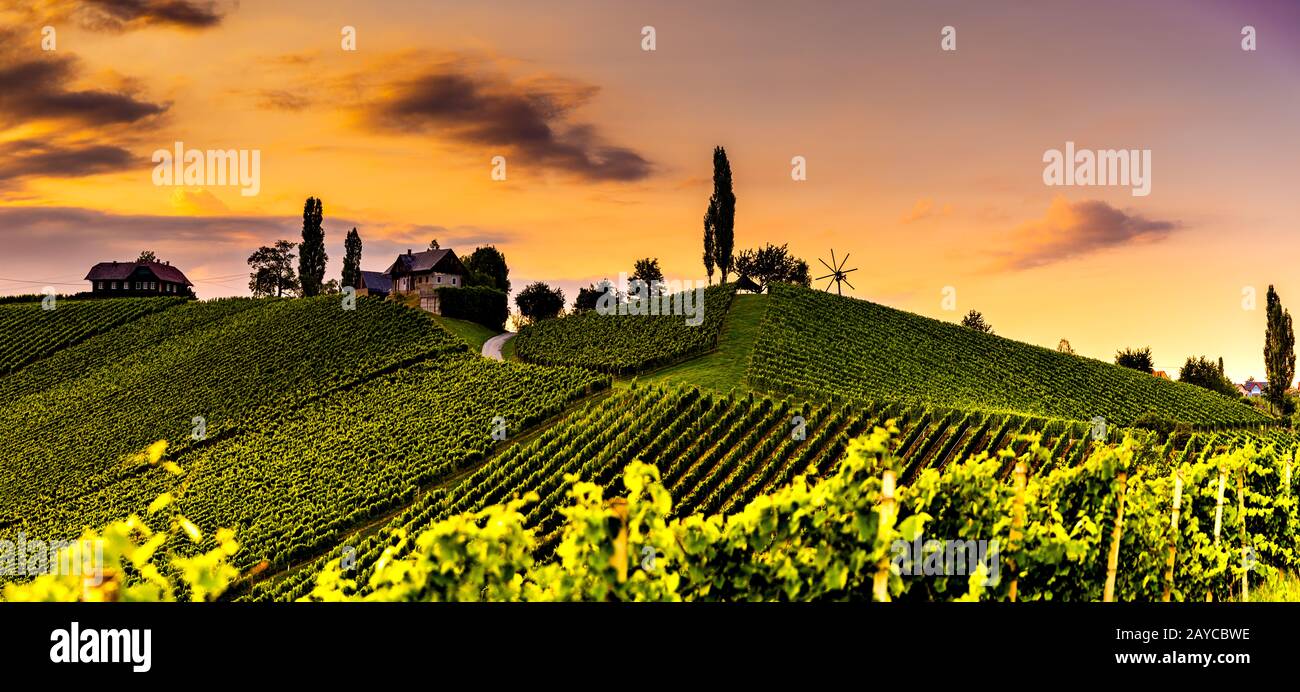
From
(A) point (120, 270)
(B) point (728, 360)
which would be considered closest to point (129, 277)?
(A) point (120, 270)

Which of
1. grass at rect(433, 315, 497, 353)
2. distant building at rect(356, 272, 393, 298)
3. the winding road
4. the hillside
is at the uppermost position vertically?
distant building at rect(356, 272, 393, 298)

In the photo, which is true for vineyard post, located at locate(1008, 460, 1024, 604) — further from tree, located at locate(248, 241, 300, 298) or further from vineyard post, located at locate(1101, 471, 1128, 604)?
tree, located at locate(248, 241, 300, 298)

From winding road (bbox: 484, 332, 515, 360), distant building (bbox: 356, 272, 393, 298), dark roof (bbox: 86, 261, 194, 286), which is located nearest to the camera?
winding road (bbox: 484, 332, 515, 360)

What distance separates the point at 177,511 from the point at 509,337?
37.0m

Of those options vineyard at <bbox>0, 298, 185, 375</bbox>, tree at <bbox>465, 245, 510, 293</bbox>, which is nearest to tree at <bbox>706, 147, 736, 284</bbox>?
tree at <bbox>465, 245, 510, 293</bbox>

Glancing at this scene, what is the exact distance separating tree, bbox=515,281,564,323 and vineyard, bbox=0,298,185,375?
34.7 meters

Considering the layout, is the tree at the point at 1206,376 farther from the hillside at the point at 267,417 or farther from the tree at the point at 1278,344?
the hillside at the point at 267,417

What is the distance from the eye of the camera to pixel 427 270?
9619 cm

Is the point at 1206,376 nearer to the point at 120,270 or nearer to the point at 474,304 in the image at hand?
the point at 474,304

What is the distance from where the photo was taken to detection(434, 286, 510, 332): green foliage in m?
74.1

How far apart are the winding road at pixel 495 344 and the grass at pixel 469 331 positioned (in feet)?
1.42

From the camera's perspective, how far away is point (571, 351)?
5800 centimetres
